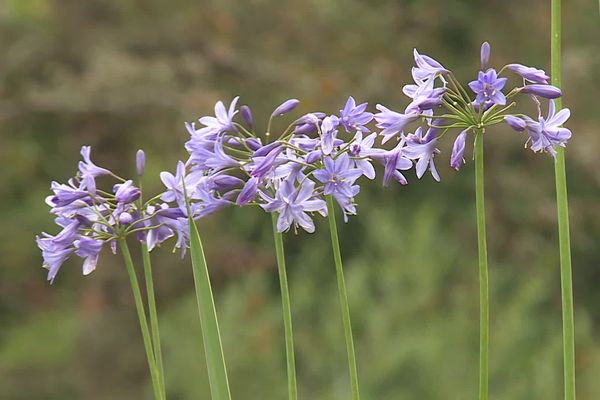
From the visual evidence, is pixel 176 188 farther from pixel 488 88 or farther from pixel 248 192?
pixel 488 88

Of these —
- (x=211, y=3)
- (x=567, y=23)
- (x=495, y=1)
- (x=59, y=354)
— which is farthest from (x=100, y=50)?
(x=567, y=23)

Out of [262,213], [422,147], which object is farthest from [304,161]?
[262,213]

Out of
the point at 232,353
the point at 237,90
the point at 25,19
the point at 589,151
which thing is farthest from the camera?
the point at 25,19

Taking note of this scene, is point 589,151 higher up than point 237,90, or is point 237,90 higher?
point 237,90

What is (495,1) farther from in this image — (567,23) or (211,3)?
(211,3)

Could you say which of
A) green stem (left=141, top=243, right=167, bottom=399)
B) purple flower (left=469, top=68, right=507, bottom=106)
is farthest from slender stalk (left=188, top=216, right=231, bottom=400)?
purple flower (left=469, top=68, right=507, bottom=106)

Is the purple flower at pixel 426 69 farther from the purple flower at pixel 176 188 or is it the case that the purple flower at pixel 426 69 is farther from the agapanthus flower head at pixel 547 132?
the purple flower at pixel 176 188
